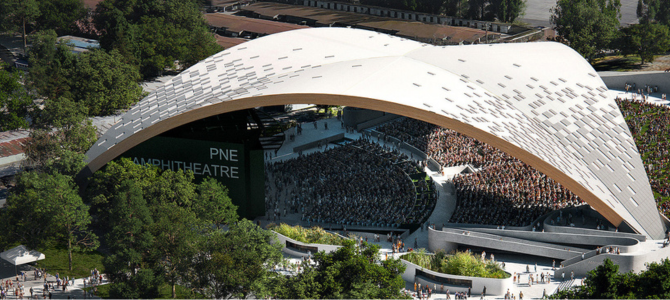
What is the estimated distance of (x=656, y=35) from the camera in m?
88.0

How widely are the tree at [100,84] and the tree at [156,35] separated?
7.88 m

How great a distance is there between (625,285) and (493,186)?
2014 cm

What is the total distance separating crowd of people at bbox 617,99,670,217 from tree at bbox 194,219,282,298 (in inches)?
1107

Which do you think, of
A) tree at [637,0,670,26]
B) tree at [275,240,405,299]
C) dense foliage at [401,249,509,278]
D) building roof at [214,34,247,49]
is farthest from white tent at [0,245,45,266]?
tree at [637,0,670,26]

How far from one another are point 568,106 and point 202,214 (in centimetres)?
2729

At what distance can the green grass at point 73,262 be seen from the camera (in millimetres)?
48156

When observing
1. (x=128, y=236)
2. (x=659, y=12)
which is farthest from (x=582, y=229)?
(x=659, y=12)

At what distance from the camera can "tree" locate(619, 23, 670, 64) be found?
8775 centimetres

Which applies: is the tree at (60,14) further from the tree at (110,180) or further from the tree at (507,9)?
the tree at (110,180)

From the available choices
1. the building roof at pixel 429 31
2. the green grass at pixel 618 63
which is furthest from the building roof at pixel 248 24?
the green grass at pixel 618 63

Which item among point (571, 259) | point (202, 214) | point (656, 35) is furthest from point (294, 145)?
point (656, 35)

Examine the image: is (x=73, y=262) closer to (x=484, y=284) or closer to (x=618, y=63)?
(x=484, y=284)

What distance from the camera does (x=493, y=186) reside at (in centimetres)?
5653

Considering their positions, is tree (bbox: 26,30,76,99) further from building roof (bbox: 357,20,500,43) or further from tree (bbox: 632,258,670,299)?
tree (bbox: 632,258,670,299)
